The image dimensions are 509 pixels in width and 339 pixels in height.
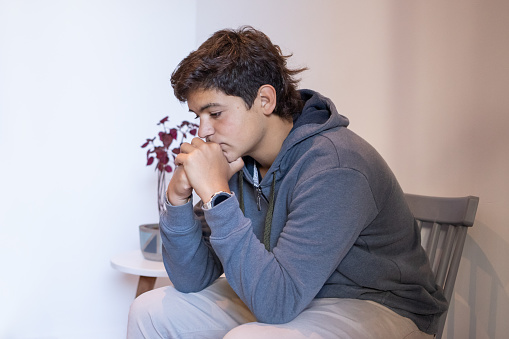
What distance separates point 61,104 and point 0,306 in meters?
0.81

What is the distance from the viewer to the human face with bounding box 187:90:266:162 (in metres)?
1.10

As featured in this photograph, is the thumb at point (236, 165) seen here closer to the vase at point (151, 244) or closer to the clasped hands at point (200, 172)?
the clasped hands at point (200, 172)

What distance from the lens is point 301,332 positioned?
91 cm

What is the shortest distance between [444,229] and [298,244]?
0.54 metres

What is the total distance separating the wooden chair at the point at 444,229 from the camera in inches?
48.0

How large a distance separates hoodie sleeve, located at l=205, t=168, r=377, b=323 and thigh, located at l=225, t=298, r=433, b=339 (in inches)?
1.2

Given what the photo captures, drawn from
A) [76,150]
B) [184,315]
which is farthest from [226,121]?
[76,150]

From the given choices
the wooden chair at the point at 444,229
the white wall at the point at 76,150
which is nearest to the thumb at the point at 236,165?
the wooden chair at the point at 444,229

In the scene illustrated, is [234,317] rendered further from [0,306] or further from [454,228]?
[0,306]

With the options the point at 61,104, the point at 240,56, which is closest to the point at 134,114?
the point at 61,104

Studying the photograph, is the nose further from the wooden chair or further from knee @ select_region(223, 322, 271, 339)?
the wooden chair

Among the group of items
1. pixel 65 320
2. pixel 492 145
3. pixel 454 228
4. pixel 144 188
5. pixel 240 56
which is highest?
pixel 240 56

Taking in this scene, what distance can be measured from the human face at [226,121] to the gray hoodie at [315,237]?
0.26 ft

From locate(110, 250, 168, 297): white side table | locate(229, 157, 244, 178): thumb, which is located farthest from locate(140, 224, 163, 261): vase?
locate(229, 157, 244, 178): thumb
